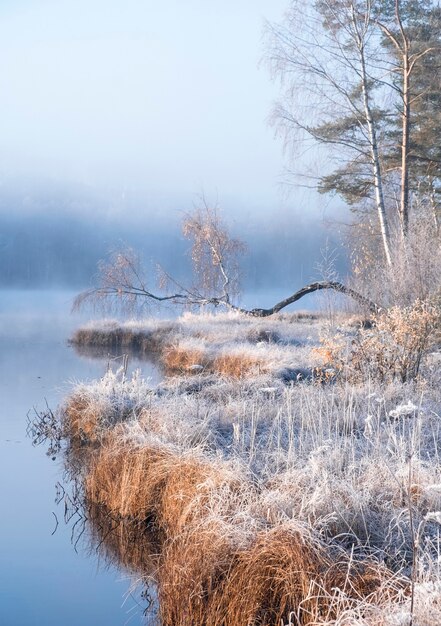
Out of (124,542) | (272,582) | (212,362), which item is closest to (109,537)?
(124,542)

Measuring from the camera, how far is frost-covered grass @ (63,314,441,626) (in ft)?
13.1

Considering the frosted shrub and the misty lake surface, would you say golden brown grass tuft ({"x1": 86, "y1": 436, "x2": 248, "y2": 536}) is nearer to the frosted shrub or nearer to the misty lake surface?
the misty lake surface

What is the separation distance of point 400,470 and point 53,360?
47.1 ft

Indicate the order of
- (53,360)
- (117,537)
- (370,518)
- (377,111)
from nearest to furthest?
1. (370,518)
2. (117,537)
3. (377,111)
4. (53,360)

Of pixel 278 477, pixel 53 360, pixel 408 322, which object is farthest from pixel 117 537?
pixel 53 360

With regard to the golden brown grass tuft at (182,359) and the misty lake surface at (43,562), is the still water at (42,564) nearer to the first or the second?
the misty lake surface at (43,562)

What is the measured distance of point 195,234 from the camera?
2459 cm

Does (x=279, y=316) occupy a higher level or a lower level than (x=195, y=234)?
lower

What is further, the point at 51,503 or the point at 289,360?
the point at 289,360

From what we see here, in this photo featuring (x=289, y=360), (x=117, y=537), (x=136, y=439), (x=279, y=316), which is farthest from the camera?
(x=279, y=316)

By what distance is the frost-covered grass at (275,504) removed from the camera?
13.1ft

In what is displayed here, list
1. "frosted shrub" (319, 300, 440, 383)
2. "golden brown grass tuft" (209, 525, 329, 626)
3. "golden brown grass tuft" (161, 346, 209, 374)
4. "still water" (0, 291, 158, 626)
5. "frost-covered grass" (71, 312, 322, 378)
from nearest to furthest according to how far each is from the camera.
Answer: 1. "golden brown grass tuft" (209, 525, 329, 626)
2. "still water" (0, 291, 158, 626)
3. "frosted shrub" (319, 300, 440, 383)
4. "frost-covered grass" (71, 312, 322, 378)
5. "golden brown grass tuft" (161, 346, 209, 374)

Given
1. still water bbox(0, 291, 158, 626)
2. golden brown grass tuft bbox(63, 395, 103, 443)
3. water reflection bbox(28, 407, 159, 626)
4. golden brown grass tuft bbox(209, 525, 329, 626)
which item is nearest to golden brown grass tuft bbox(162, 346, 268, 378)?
golden brown grass tuft bbox(63, 395, 103, 443)

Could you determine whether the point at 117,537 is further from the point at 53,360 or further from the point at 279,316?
the point at 279,316
